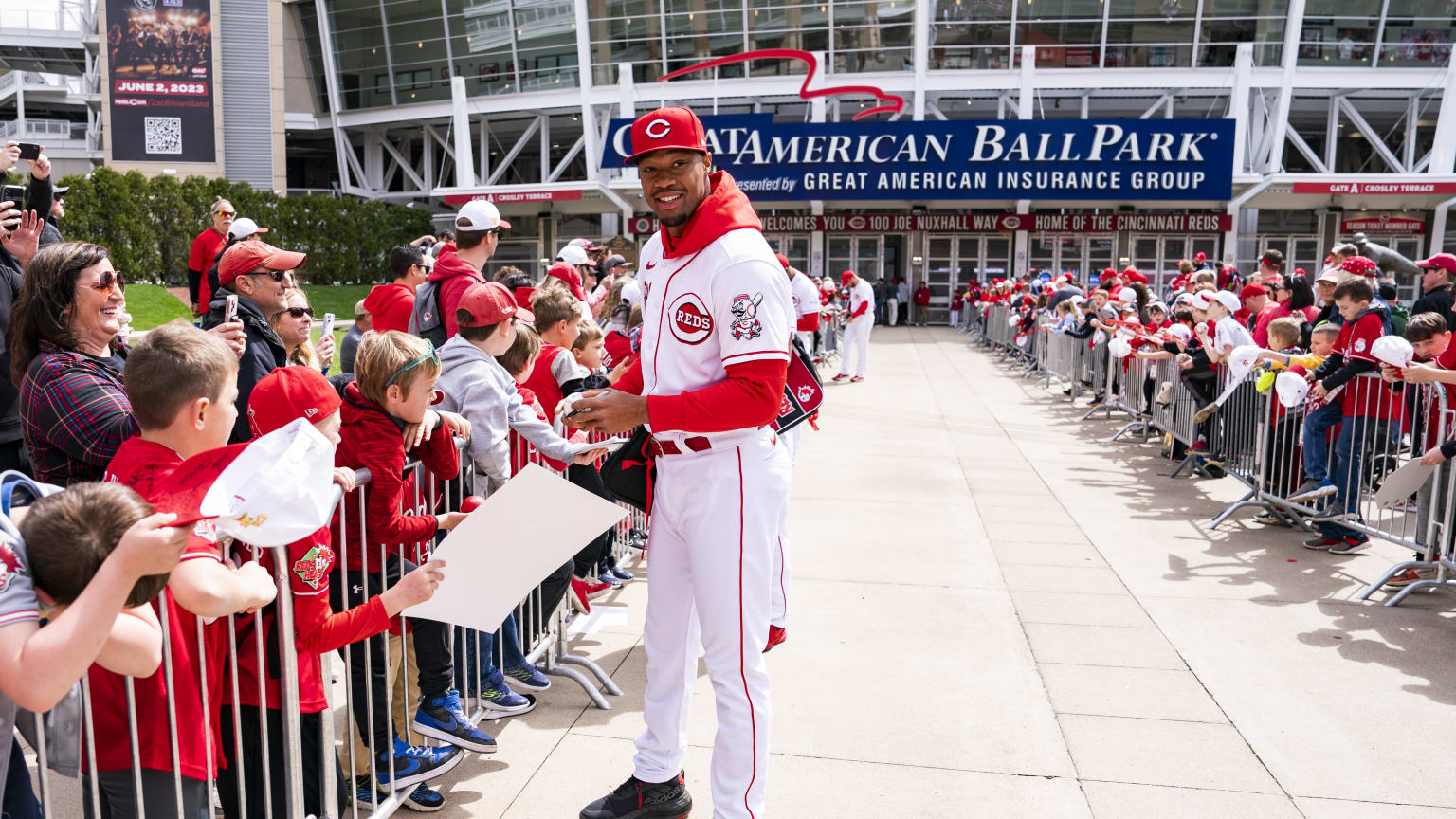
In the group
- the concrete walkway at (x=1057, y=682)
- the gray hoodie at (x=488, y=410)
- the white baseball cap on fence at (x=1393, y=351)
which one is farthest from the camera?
the white baseball cap on fence at (x=1393, y=351)

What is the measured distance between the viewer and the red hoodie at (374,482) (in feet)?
10.5

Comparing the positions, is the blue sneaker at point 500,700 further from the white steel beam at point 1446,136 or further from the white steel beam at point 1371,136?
the white steel beam at point 1371,136

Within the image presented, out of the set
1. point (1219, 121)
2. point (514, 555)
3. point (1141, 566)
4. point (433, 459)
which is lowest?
point (1141, 566)

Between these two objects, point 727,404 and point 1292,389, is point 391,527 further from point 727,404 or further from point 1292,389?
point 1292,389

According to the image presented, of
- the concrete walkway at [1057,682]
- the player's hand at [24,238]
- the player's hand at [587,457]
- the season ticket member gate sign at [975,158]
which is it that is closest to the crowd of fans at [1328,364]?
the concrete walkway at [1057,682]

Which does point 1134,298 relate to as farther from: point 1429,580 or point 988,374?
point 1429,580

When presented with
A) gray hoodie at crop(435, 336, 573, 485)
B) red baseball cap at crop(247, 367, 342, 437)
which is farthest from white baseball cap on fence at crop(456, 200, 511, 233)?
red baseball cap at crop(247, 367, 342, 437)

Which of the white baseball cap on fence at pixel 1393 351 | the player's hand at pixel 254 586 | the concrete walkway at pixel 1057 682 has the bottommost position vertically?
the concrete walkway at pixel 1057 682

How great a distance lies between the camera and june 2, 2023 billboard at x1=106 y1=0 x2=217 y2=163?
4247 cm

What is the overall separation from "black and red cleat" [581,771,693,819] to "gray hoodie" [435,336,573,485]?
4.46 ft

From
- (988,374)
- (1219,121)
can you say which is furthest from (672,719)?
(1219,121)

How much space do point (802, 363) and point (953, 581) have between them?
3.27 meters

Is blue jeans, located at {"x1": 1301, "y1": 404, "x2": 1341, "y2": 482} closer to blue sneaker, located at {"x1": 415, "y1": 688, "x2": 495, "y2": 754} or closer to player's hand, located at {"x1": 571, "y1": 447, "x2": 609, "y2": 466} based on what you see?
player's hand, located at {"x1": 571, "y1": 447, "x2": 609, "y2": 466}

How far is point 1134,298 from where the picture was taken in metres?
14.2
